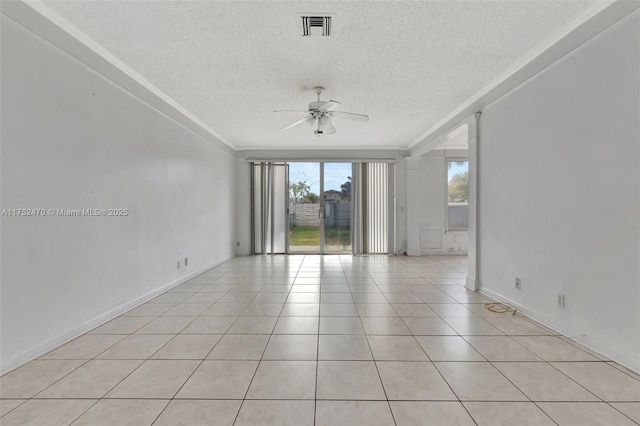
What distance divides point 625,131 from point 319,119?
9.00ft

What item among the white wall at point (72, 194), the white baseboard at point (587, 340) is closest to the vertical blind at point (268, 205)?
the white wall at point (72, 194)

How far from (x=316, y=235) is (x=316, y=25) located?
17.7 ft

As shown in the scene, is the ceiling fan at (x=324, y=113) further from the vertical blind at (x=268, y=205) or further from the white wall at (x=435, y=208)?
the white wall at (x=435, y=208)

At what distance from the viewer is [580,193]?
226 cm

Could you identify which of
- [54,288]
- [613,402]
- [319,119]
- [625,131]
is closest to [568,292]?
[613,402]

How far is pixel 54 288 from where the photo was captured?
2.21 meters

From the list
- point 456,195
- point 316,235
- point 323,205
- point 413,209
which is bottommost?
point 316,235

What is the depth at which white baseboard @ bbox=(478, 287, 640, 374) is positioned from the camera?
1.91 metres

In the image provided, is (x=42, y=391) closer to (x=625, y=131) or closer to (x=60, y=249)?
(x=60, y=249)

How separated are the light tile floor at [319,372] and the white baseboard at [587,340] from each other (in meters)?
0.07

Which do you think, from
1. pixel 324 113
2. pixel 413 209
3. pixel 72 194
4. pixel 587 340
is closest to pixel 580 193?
pixel 587 340

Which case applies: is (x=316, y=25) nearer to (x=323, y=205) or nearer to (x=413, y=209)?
(x=323, y=205)

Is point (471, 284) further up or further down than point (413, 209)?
further down

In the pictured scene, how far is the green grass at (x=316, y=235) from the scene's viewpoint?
286 inches
